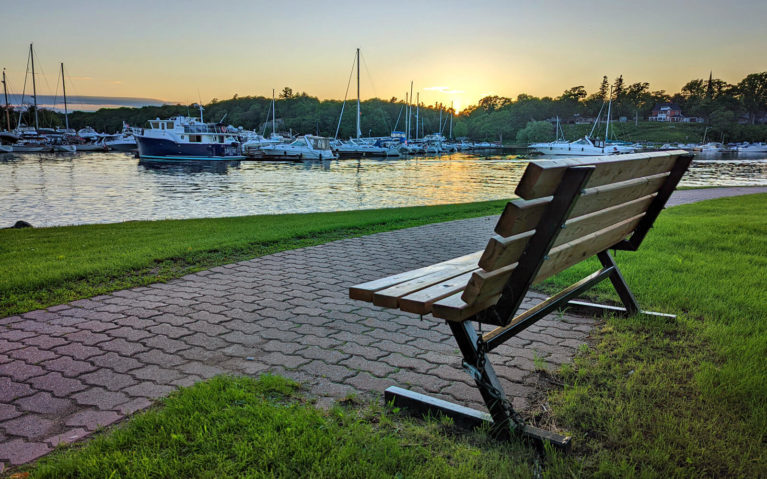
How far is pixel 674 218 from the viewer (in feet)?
31.2

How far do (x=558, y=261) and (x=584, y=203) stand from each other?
37 centimetres

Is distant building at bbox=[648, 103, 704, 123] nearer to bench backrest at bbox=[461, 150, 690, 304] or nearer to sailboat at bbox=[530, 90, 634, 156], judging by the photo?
sailboat at bbox=[530, 90, 634, 156]

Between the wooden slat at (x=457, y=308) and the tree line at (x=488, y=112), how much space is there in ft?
403

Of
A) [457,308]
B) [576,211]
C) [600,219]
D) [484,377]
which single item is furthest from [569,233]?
[484,377]

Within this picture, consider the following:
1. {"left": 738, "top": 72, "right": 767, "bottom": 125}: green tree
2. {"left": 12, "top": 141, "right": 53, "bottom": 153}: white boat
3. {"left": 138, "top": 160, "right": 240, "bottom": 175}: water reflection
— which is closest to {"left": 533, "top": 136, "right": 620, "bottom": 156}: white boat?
{"left": 138, "top": 160, "right": 240, "bottom": 175}: water reflection

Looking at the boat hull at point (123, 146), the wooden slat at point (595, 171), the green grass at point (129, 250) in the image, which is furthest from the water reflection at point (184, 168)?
the wooden slat at point (595, 171)

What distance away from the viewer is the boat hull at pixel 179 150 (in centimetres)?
5556

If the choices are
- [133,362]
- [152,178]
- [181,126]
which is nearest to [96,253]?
[133,362]

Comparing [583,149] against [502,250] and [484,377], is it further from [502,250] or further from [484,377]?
[502,250]

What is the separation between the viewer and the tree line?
13138 centimetres

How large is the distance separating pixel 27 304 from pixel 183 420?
3.15 metres

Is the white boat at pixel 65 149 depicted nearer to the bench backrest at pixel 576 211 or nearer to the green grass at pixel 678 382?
the green grass at pixel 678 382

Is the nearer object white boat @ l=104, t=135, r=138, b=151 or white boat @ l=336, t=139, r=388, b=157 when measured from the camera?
white boat @ l=336, t=139, r=388, b=157

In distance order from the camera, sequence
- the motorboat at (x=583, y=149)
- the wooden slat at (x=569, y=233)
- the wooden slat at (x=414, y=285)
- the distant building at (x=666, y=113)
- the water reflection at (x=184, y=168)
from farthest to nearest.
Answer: the distant building at (x=666, y=113), the motorboat at (x=583, y=149), the water reflection at (x=184, y=168), the wooden slat at (x=414, y=285), the wooden slat at (x=569, y=233)
